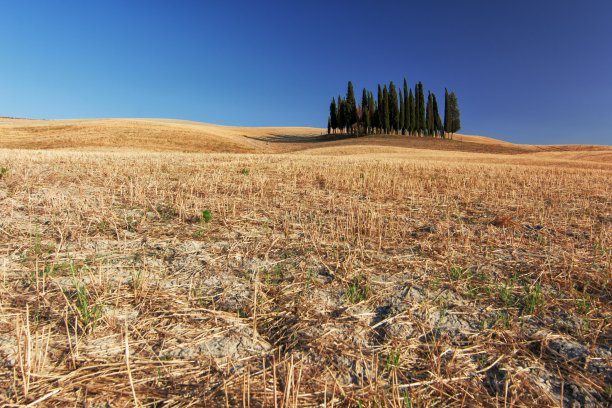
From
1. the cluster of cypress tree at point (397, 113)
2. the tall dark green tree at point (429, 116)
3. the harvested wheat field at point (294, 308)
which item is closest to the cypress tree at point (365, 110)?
the cluster of cypress tree at point (397, 113)

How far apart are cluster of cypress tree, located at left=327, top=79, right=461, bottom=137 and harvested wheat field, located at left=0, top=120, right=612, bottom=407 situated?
6823 centimetres

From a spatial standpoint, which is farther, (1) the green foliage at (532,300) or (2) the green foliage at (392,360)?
(1) the green foliage at (532,300)

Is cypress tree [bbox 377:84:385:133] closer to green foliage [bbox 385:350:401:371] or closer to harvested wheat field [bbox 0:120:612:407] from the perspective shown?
harvested wheat field [bbox 0:120:612:407]

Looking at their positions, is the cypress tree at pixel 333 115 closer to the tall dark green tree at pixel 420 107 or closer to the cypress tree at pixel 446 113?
the tall dark green tree at pixel 420 107

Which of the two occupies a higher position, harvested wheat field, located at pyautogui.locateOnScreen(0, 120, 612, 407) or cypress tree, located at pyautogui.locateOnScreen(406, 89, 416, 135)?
cypress tree, located at pyautogui.locateOnScreen(406, 89, 416, 135)

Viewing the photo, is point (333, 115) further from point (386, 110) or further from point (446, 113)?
point (446, 113)

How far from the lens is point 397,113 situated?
6994 centimetres

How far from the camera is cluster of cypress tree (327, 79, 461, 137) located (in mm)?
70562

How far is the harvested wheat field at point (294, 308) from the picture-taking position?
1.90 meters

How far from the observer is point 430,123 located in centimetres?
7306

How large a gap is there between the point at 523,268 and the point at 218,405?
3499 mm

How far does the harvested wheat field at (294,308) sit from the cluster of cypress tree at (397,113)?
68234 mm

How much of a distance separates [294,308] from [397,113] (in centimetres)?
7265

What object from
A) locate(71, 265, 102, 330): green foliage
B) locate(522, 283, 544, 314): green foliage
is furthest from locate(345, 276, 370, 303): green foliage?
locate(71, 265, 102, 330): green foliage
